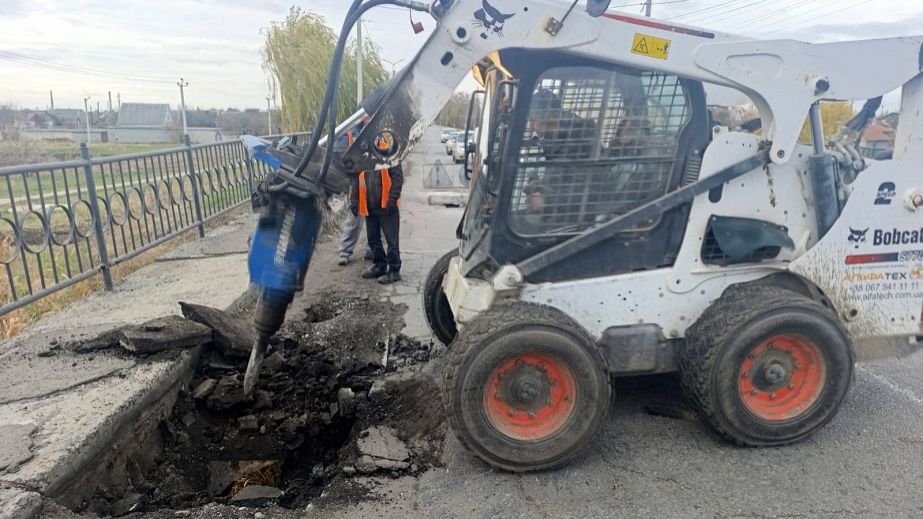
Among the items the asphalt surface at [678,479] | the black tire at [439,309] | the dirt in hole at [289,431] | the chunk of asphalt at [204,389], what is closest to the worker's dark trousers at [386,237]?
the dirt in hole at [289,431]

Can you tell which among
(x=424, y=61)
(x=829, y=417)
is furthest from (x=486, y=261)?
(x=829, y=417)

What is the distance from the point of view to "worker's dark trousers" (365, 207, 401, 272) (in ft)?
22.0

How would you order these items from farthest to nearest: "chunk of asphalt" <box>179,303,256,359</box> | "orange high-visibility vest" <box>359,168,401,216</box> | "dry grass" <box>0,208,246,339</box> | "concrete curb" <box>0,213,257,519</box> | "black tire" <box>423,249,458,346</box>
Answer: "orange high-visibility vest" <box>359,168,401,216</box> → "dry grass" <box>0,208,246,339</box> → "black tire" <box>423,249,458,346</box> → "chunk of asphalt" <box>179,303,256,359</box> → "concrete curb" <box>0,213,257,519</box>

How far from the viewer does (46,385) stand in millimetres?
3695

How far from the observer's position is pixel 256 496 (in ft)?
11.0

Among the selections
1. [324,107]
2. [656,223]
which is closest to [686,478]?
[656,223]

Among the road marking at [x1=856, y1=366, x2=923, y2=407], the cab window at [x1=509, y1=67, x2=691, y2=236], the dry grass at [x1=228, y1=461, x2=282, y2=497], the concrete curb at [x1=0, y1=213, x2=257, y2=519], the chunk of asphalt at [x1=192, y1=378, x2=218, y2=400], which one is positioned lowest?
the dry grass at [x1=228, y1=461, x2=282, y2=497]

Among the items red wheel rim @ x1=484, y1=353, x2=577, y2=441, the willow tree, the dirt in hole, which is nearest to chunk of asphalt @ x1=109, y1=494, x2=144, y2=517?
the dirt in hole

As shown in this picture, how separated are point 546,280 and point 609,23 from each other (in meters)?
1.39

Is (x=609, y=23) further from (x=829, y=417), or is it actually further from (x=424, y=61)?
(x=829, y=417)

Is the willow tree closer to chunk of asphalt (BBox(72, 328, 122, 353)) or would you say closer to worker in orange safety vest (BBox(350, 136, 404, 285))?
worker in orange safety vest (BBox(350, 136, 404, 285))

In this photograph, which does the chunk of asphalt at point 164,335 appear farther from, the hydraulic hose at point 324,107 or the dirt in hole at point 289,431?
the hydraulic hose at point 324,107

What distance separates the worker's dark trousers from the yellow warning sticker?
3.96m

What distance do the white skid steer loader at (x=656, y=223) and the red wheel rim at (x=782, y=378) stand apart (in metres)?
0.01
